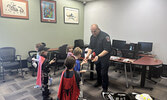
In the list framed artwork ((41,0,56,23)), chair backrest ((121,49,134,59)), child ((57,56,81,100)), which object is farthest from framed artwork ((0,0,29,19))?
chair backrest ((121,49,134,59))

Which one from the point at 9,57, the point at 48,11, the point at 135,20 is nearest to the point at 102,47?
the point at 135,20

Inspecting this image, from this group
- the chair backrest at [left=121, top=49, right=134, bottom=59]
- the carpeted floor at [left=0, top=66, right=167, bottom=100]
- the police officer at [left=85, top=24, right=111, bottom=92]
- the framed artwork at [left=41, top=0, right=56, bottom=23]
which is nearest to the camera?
the police officer at [left=85, top=24, right=111, bottom=92]

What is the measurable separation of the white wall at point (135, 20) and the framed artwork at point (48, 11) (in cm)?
209

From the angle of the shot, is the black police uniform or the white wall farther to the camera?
the white wall

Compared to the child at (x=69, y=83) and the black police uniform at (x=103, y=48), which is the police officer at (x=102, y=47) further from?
the child at (x=69, y=83)

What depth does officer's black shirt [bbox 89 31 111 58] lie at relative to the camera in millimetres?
2549

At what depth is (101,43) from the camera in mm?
2654

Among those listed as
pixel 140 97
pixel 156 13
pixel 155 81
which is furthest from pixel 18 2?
pixel 155 81

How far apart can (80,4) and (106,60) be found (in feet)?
15.0

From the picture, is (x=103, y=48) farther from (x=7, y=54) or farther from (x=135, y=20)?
(x=7, y=54)

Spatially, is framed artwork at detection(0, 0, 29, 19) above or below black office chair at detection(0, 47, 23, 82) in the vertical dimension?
above

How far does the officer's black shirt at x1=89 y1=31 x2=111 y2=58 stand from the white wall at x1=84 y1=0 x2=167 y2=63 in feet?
8.87

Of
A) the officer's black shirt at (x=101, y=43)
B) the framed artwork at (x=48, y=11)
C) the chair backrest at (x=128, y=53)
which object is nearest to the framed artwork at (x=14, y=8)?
the framed artwork at (x=48, y=11)

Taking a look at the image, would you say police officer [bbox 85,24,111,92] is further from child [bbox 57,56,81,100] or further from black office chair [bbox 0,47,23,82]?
black office chair [bbox 0,47,23,82]
